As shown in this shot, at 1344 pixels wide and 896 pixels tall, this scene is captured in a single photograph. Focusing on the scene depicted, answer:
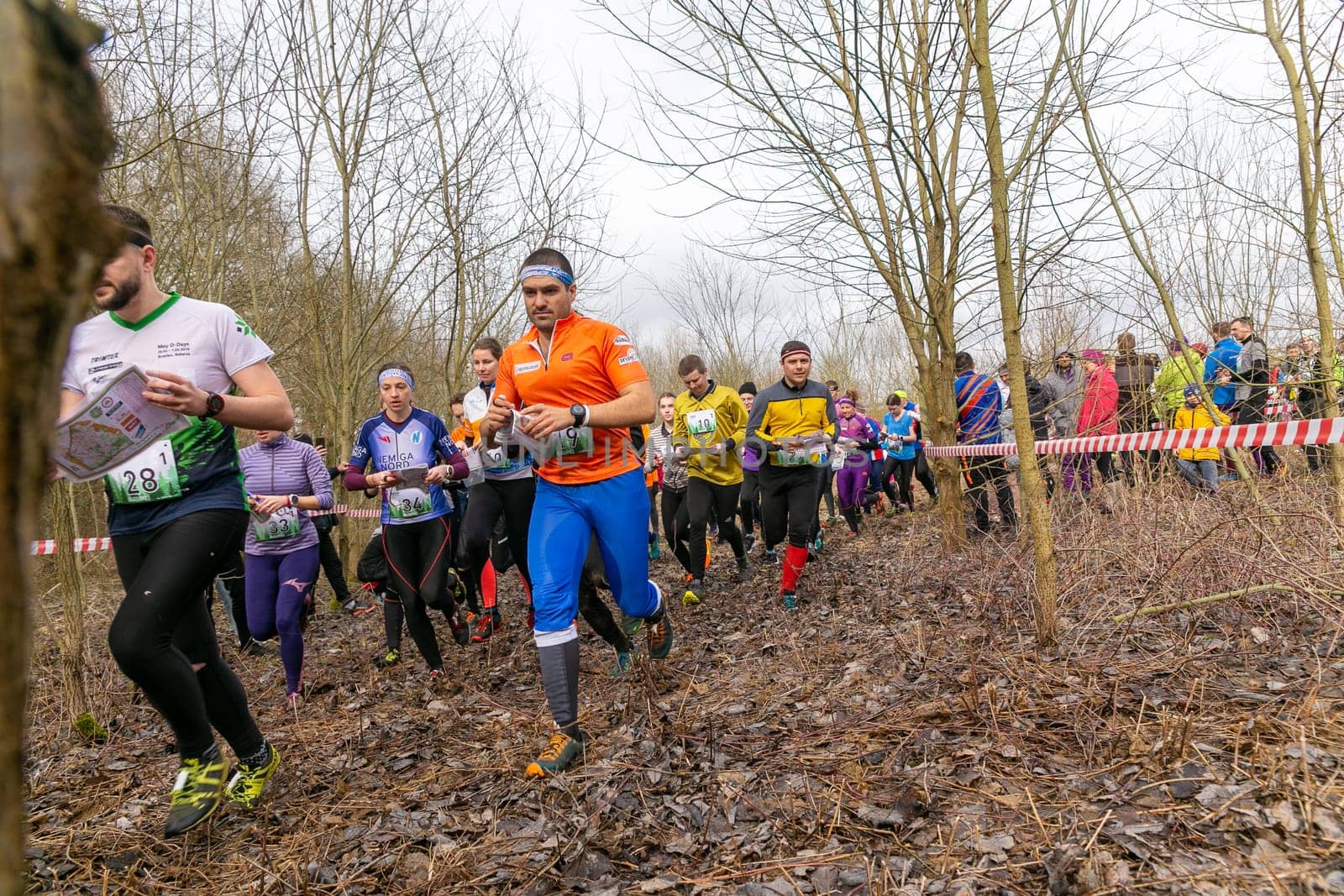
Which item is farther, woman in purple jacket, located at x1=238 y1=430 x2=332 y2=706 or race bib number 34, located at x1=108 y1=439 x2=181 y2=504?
woman in purple jacket, located at x1=238 y1=430 x2=332 y2=706

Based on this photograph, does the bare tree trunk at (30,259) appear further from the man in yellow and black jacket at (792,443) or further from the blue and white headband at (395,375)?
the man in yellow and black jacket at (792,443)

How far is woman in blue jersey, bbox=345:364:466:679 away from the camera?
5430mm

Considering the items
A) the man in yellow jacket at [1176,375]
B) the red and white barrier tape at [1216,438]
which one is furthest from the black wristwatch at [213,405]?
the man in yellow jacket at [1176,375]

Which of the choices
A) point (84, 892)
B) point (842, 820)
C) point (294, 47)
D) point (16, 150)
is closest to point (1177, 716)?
point (842, 820)

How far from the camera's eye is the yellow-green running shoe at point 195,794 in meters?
3.01

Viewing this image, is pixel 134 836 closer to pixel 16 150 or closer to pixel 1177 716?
pixel 16 150

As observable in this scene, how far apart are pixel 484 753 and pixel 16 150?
3.70m

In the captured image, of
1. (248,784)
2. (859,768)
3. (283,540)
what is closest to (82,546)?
(283,540)

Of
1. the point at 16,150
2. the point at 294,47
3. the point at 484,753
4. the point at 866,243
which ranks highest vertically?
the point at 294,47

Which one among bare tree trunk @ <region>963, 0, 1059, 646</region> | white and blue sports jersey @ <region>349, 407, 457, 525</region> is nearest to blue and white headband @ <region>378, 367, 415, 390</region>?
white and blue sports jersey @ <region>349, 407, 457, 525</region>

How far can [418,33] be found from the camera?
10.6m

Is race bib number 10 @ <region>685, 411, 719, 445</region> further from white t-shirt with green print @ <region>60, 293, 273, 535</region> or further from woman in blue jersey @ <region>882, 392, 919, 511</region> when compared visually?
woman in blue jersey @ <region>882, 392, 919, 511</region>

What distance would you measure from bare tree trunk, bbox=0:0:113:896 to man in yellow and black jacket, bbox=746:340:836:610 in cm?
635

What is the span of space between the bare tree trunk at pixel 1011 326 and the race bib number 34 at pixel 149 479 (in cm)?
364
